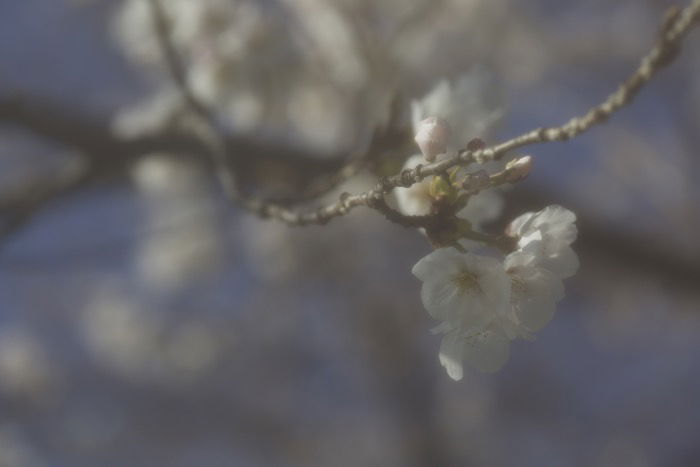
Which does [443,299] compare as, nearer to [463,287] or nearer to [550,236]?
[463,287]

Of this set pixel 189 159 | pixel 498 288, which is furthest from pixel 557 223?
pixel 189 159

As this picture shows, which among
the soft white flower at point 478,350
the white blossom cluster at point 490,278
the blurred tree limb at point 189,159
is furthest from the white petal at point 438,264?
the blurred tree limb at point 189,159

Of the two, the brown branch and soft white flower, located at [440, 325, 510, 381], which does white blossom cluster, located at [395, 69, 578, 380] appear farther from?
the brown branch

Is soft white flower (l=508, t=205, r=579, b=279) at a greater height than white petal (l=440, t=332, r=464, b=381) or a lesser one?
greater

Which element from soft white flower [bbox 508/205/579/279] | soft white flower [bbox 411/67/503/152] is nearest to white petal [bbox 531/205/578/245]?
soft white flower [bbox 508/205/579/279]

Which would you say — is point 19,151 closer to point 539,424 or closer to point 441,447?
point 441,447

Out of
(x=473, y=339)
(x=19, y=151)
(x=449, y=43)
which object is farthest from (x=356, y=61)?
(x=473, y=339)
